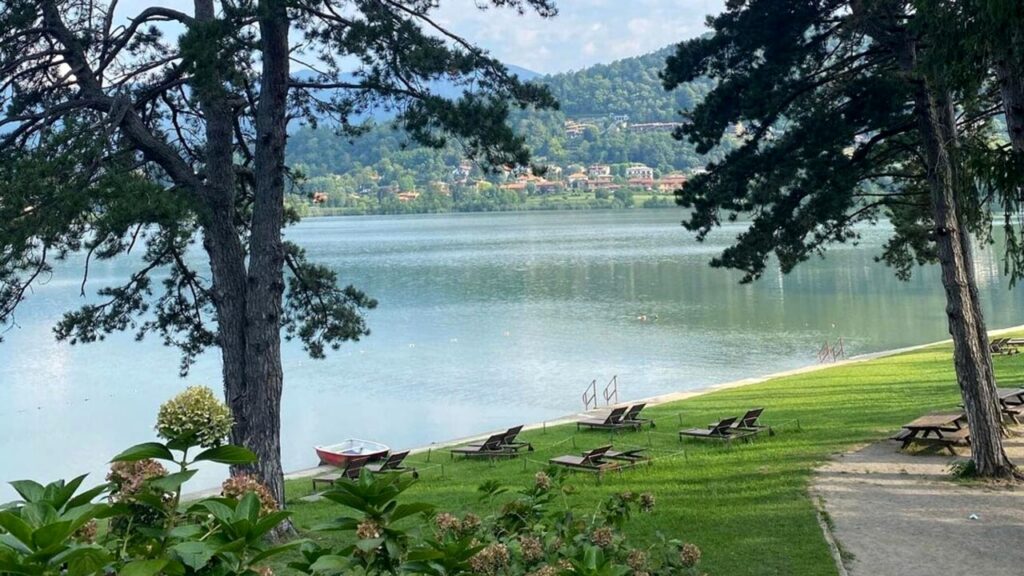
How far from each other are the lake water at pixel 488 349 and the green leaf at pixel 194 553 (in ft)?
54.7

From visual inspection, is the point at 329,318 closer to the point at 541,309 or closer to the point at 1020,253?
the point at 1020,253

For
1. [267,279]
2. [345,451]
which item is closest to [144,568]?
[267,279]

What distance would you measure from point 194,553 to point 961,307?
9.99 metres

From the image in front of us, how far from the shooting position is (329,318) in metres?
13.0

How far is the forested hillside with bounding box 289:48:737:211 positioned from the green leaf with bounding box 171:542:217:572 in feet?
113

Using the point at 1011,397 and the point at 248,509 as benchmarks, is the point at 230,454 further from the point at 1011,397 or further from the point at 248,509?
the point at 1011,397

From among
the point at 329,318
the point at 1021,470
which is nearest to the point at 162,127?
the point at 329,318

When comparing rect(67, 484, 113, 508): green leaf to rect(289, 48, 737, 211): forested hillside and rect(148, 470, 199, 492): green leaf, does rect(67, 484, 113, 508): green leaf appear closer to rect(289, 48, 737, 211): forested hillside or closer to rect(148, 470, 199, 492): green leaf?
rect(148, 470, 199, 492): green leaf

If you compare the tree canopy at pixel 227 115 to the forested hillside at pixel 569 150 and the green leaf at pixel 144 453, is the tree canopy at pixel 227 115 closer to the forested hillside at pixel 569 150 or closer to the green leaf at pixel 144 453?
the green leaf at pixel 144 453

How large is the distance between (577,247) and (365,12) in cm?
7344

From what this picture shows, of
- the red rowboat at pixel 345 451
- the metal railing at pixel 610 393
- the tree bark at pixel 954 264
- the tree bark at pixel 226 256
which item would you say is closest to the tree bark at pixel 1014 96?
the tree bark at pixel 954 264

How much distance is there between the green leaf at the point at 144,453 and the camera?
160 centimetres

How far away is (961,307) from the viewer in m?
9.81

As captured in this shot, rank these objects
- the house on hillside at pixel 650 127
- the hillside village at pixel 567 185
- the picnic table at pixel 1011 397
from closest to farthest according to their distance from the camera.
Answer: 1. the picnic table at pixel 1011 397
2. the hillside village at pixel 567 185
3. the house on hillside at pixel 650 127
